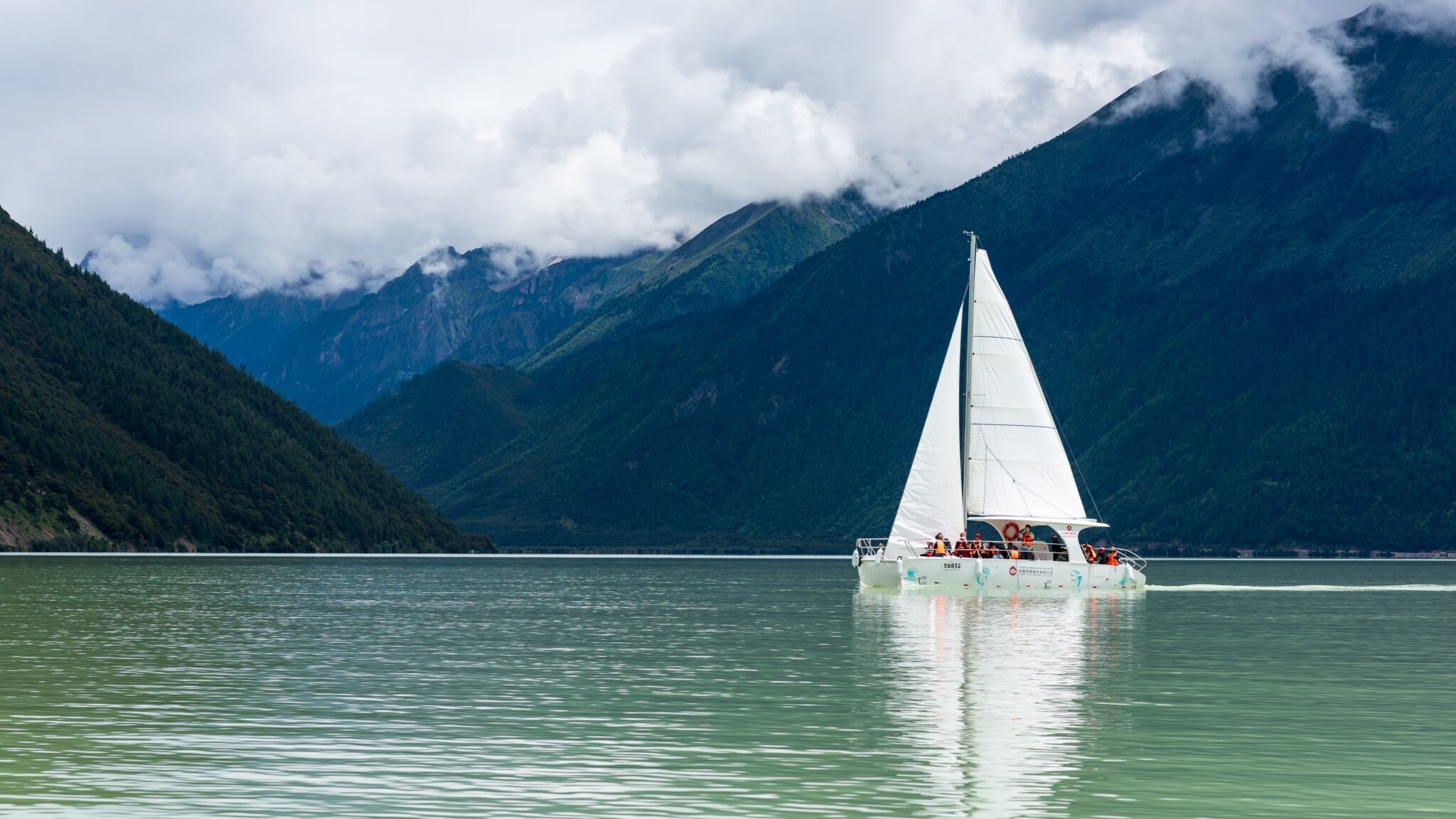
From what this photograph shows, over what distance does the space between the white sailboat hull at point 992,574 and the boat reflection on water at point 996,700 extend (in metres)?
14.5

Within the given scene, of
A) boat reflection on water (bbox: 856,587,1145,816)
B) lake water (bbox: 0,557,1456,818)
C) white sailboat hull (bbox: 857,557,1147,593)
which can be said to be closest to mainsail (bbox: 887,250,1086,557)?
white sailboat hull (bbox: 857,557,1147,593)

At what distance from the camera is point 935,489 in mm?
134500

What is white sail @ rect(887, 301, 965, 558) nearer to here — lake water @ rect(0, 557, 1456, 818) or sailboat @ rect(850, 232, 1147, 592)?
sailboat @ rect(850, 232, 1147, 592)

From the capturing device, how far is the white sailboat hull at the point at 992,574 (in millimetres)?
131125

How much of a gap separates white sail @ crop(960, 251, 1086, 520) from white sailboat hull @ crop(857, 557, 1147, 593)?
4124 mm

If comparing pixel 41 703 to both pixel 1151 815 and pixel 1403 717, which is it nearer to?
pixel 1151 815

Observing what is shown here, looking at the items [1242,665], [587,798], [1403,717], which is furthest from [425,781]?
[1242,665]

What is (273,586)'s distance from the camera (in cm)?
16388

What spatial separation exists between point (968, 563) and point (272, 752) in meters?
89.8

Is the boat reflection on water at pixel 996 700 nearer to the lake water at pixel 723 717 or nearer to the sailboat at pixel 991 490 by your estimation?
the lake water at pixel 723 717

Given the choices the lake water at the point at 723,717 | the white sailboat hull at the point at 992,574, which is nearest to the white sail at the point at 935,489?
the white sailboat hull at the point at 992,574

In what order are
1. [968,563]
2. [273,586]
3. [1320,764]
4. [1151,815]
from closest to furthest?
[1151,815]
[1320,764]
[968,563]
[273,586]

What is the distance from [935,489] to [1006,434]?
7.19 meters

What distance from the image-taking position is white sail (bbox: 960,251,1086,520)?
13625 centimetres
